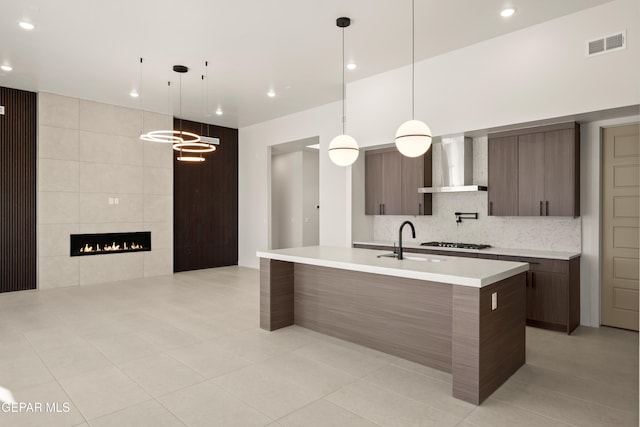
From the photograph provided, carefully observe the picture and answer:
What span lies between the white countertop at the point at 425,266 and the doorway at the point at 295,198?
5.91 meters

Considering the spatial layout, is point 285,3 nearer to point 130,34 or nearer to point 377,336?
point 130,34

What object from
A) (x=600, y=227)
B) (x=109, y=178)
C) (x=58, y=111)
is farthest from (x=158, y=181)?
(x=600, y=227)

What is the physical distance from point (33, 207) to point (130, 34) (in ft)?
13.1

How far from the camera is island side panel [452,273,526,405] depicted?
274cm

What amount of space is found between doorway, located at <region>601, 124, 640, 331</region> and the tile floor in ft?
1.12

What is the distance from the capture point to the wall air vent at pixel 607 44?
12.4ft

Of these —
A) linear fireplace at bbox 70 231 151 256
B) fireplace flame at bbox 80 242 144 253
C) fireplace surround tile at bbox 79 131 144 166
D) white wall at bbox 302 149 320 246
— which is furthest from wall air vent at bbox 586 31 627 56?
fireplace flame at bbox 80 242 144 253

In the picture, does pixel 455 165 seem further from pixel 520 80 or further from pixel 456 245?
pixel 520 80

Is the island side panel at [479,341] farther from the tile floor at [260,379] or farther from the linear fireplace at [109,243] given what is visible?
the linear fireplace at [109,243]

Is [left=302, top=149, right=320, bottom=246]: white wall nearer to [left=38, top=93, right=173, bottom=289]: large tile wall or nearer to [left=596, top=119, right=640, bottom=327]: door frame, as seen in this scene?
[left=38, top=93, right=173, bottom=289]: large tile wall

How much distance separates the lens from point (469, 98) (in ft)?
16.1

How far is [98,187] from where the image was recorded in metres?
7.27

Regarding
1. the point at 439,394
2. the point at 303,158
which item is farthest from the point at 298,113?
the point at 439,394

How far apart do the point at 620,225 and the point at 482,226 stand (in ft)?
5.12
